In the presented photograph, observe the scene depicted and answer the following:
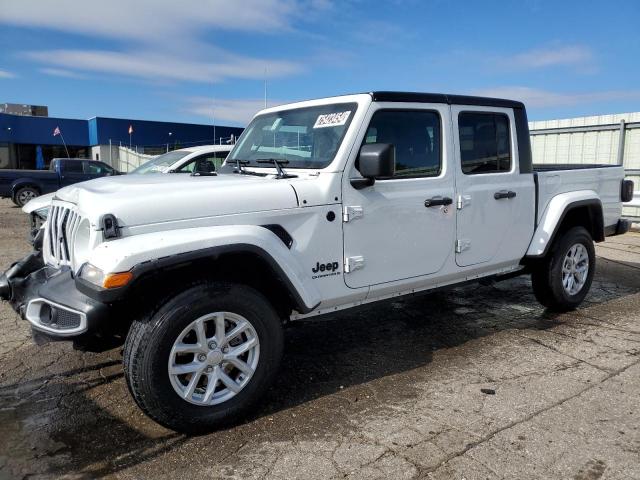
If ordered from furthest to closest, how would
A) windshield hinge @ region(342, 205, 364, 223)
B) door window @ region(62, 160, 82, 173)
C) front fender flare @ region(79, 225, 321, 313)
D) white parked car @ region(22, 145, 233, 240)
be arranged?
1. door window @ region(62, 160, 82, 173)
2. white parked car @ region(22, 145, 233, 240)
3. windshield hinge @ region(342, 205, 364, 223)
4. front fender flare @ region(79, 225, 321, 313)

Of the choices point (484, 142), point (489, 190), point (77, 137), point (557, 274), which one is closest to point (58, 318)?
point (489, 190)

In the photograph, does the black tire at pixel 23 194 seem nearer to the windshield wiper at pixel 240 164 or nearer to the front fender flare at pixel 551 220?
the windshield wiper at pixel 240 164

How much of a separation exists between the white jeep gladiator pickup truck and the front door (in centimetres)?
1

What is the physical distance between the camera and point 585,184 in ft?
17.5

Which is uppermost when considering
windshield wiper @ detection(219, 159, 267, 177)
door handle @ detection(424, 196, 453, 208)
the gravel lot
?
windshield wiper @ detection(219, 159, 267, 177)

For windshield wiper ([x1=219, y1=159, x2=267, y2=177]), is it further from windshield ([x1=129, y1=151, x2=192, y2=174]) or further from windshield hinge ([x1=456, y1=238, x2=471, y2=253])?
windshield ([x1=129, y1=151, x2=192, y2=174])

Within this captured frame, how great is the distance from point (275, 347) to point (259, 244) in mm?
654

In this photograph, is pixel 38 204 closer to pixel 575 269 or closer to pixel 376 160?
pixel 376 160

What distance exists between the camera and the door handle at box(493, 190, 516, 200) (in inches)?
175

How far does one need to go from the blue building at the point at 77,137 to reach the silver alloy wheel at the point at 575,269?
3097 cm

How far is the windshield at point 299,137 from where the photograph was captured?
3.67 m

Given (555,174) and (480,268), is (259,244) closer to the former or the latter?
(480,268)

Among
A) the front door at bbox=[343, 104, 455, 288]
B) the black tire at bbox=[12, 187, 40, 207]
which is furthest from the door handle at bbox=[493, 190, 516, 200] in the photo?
the black tire at bbox=[12, 187, 40, 207]

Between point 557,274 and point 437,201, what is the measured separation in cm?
188
